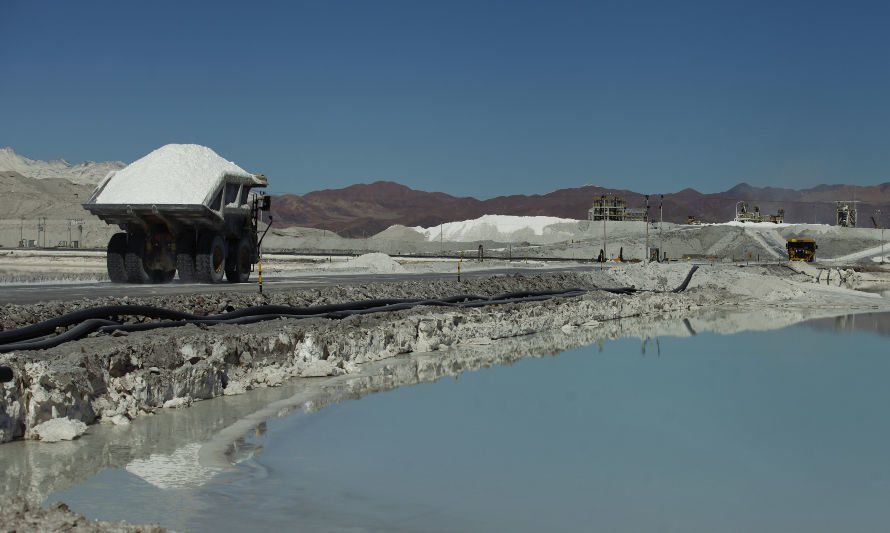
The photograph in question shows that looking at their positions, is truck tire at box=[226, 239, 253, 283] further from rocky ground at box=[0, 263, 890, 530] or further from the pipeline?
the pipeline

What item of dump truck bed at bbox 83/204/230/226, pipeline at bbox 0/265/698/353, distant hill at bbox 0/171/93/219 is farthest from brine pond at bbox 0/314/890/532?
distant hill at bbox 0/171/93/219

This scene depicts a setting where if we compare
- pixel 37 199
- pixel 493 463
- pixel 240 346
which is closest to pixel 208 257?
Answer: pixel 240 346

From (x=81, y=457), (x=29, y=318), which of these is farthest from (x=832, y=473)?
(x=29, y=318)

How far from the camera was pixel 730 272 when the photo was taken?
158 ft

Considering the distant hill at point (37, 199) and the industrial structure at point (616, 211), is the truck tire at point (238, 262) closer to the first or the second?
the industrial structure at point (616, 211)

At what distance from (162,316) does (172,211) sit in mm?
10152

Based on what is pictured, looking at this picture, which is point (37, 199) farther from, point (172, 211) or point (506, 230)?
point (172, 211)

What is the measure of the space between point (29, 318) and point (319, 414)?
6333mm

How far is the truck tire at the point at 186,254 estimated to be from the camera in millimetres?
26141

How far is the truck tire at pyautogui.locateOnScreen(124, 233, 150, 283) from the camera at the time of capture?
26.3 m

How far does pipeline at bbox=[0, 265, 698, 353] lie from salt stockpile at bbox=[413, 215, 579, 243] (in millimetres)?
109660

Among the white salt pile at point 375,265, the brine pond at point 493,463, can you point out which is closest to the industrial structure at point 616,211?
the white salt pile at point 375,265

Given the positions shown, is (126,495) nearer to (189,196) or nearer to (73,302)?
(73,302)

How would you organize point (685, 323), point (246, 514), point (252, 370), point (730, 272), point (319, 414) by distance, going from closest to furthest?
point (246, 514) < point (319, 414) < point (252, 370) < point (685, 323) < point (730, 272)
